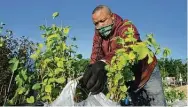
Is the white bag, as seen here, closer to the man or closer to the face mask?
the man

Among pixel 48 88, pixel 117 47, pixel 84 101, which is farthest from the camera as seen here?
pixel 117 47

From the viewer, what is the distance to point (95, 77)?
104 inches

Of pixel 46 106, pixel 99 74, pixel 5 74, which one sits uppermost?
pixel 5 74

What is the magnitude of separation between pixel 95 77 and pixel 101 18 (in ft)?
1.98

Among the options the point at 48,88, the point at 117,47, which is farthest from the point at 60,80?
the point at 117,47

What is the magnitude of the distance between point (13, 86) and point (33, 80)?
2125 millimetres

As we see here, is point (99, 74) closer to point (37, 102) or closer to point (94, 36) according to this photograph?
point (37, 102)

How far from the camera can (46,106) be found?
273cm

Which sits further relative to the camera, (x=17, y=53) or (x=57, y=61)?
(x=17, y=53)

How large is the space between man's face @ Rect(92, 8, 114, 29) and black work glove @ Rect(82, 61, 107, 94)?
456mm

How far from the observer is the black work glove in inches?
104

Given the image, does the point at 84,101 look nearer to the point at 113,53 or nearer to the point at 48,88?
the point at 48,88

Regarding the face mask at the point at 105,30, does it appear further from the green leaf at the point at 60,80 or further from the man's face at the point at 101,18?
the green leaf at the point at 60,80

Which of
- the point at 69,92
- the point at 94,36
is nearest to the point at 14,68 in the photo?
the point at 69,92
